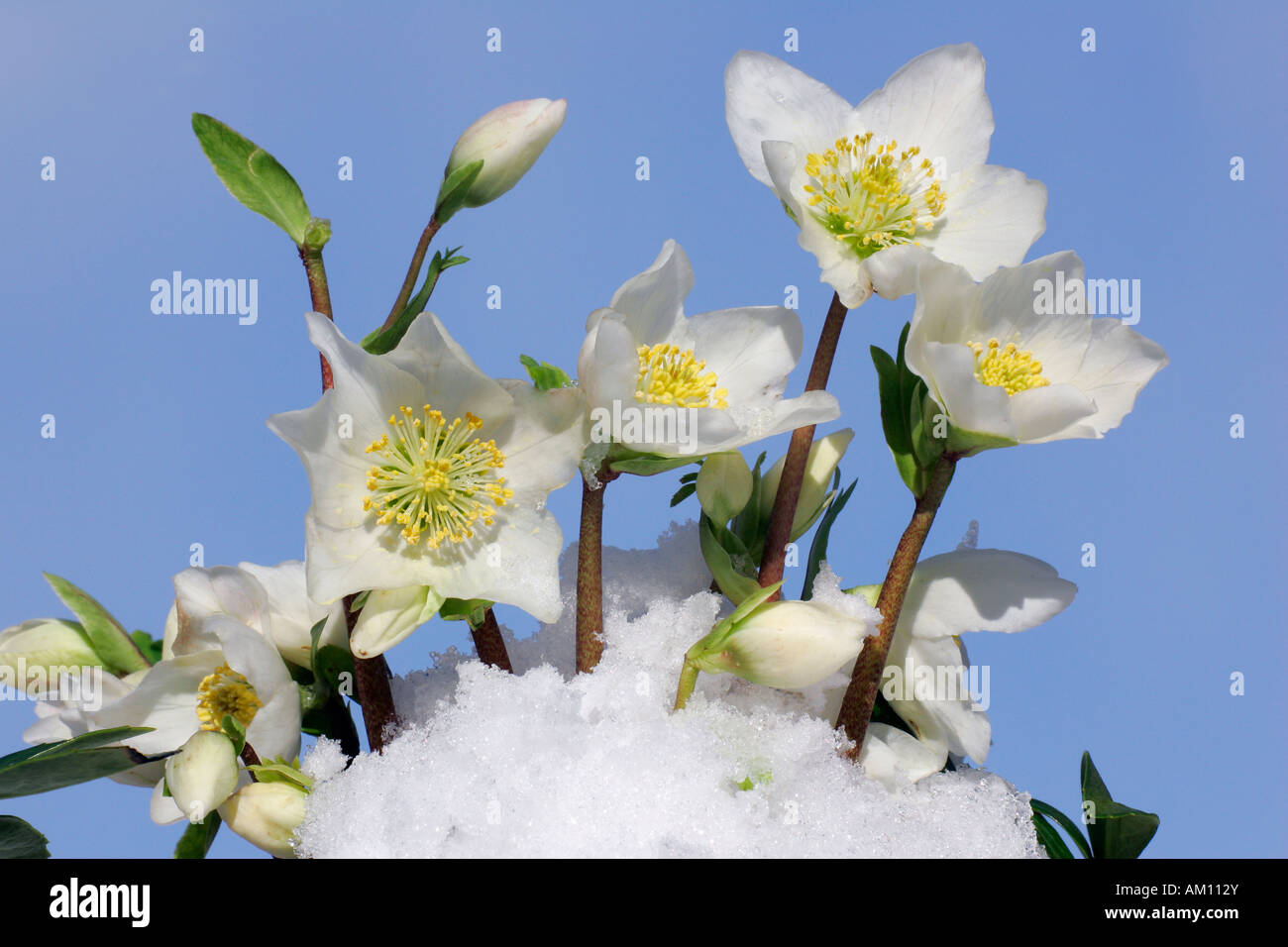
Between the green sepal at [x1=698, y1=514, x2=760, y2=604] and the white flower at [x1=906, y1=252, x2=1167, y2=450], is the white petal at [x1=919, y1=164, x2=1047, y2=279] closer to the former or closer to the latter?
the white flower at [x1=906, y1=252, x2=1167, y2=450]

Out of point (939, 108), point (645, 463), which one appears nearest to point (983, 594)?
point (645, 463)

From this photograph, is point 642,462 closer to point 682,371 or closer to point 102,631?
point 682,371

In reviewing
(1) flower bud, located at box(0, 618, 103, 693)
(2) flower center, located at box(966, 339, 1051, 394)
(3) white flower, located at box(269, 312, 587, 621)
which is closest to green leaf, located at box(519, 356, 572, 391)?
(3) white flower, located at box(269, 312, 587, 621)

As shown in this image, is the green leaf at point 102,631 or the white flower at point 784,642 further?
the green leaf at point 102,631

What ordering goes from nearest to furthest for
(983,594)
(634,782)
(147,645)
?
(634,782) < (983,594) < (147,645)

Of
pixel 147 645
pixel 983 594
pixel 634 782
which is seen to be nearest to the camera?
pixel 634 782

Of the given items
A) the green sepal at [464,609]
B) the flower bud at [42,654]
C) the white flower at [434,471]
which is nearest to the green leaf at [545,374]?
the white flower at [434,471]

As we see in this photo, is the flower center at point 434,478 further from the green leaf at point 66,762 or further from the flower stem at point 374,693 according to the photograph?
the green leaf at point 66,762

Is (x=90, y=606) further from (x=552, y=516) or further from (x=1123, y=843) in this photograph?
(x=1123, y=843)

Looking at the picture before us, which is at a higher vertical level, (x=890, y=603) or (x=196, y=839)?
(x=890, y=603)
